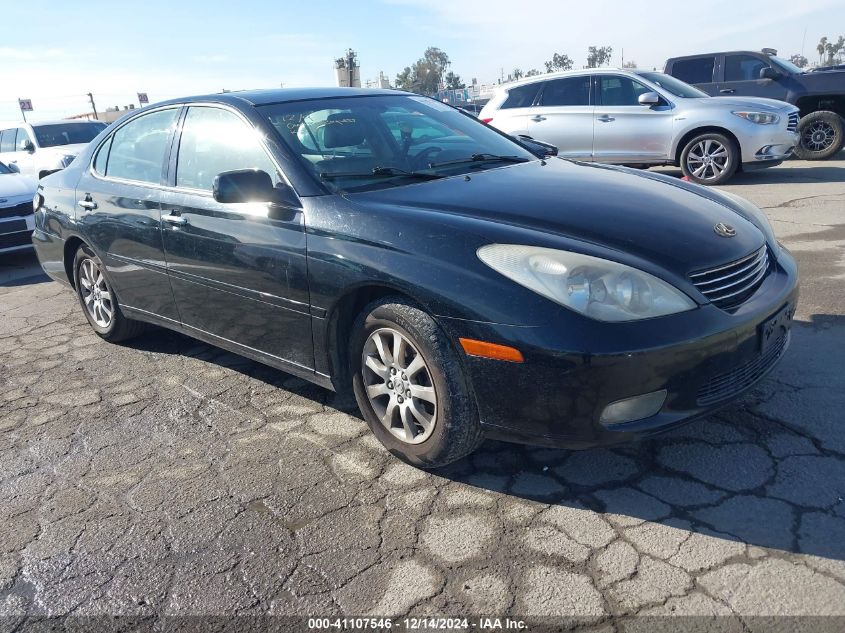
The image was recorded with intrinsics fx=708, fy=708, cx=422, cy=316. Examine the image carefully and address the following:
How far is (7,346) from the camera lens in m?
5.14

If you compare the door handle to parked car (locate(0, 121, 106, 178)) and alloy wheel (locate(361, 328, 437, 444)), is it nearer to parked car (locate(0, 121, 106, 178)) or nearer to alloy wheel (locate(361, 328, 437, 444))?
alloy wheel (locate(361, 328, 437, 444))

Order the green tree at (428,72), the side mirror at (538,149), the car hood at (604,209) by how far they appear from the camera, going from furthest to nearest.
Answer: the green tree at (428,72) < the side mirror at (538,149) < the car hood at (604,209)

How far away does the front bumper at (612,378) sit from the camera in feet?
7.98

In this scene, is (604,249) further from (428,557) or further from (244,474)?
(244,474)

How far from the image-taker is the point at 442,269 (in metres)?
2.66

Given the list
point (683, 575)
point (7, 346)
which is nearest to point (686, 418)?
point (683, 575)

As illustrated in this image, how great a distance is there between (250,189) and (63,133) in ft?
42.8

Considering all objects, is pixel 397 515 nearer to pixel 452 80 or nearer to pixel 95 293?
pixel 95 293

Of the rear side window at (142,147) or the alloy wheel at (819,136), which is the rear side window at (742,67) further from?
the rear side window at (142,147)

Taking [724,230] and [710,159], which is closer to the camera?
[724,230]

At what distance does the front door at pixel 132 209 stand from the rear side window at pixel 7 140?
39.3ft

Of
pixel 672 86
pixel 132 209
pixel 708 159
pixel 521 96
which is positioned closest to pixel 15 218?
pixel 132 209

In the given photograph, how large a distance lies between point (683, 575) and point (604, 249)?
1.16m

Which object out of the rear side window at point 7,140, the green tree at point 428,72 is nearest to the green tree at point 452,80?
the green tree at point 428,72
